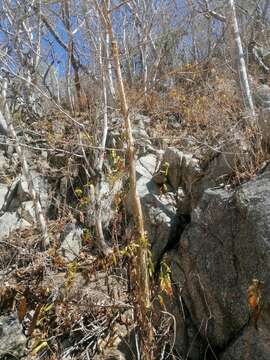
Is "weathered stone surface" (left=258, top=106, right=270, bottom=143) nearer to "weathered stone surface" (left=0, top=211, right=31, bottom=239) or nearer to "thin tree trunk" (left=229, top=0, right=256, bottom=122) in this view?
"thin tree trunk" (left=229, top=0, right=256, bottom=122)

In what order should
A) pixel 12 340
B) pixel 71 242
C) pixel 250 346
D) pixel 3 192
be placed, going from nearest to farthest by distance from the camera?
pixel 250 346 → pixel 12 340 → pixel 71 242 → pixel 3 192

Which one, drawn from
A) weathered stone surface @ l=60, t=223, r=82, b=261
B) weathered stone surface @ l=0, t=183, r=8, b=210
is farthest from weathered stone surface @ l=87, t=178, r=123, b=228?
weathered stone surface @ l=0, t=183, r=8, b=210

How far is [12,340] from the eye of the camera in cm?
339

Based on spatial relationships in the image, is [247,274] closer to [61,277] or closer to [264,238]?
[264,238]

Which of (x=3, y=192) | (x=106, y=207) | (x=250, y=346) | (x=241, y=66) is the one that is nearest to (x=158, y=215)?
(x=106, y=207)

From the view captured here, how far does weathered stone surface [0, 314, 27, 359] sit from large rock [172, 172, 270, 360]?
158 cm

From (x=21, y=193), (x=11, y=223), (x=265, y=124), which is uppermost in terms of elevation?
(x=265, y=124)

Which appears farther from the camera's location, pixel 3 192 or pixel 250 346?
pixel 3 192

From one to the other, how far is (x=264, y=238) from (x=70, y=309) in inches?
85.7

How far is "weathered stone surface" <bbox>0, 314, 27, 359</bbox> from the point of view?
10.9 ft

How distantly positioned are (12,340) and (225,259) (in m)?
2.12

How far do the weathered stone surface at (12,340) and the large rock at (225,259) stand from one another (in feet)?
5.20

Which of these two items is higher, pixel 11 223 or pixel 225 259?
pixel 11 223

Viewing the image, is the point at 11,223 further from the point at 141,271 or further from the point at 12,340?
the point at 141,271
